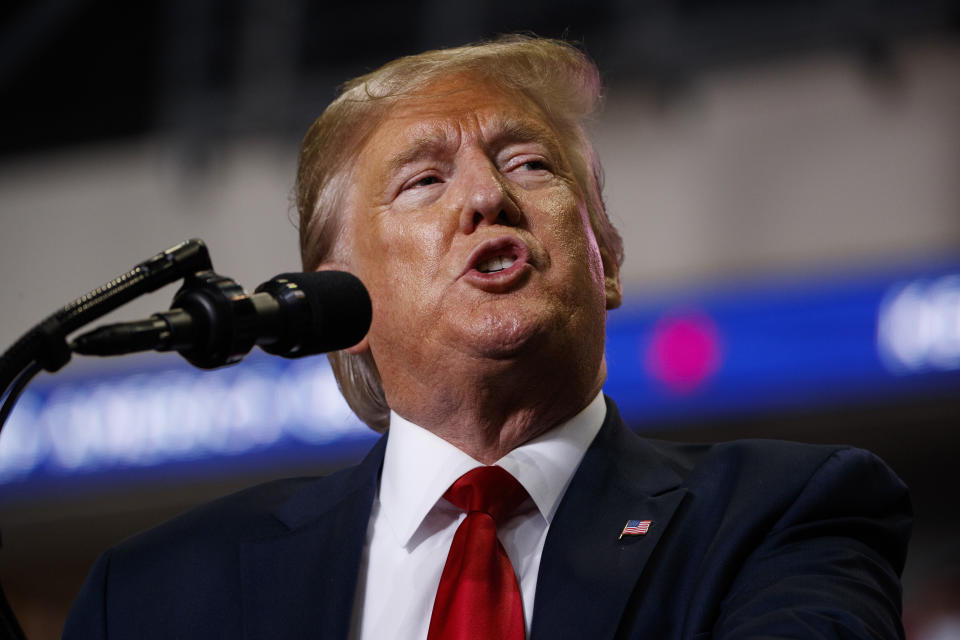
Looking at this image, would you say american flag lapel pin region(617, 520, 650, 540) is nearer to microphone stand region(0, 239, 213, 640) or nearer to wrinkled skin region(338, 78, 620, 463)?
wrinkled skin region(338, 78, 620, 463)

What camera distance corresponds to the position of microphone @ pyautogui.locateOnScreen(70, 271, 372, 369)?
0.97m

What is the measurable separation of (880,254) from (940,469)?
2.50 ft

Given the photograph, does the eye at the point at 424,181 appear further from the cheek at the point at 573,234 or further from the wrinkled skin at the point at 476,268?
the cheek at the point at 573,234

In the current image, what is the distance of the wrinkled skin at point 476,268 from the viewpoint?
4.88ft

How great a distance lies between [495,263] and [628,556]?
411 mm

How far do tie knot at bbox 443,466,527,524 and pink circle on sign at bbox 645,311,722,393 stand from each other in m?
2.63

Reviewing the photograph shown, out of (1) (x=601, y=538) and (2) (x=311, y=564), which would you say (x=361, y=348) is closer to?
(2) (x=311, y=564)

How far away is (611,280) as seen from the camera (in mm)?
1801

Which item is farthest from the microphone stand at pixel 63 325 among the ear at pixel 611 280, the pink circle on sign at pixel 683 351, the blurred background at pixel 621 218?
the pink circle on sign at pixel 683 351

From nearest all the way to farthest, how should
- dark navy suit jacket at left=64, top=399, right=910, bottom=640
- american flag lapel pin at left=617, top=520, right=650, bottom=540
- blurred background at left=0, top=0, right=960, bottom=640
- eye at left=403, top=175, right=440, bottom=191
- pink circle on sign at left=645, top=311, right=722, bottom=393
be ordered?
dark navy suit jacket at left=64, top=399, right=910, bottom=640 < american flag lapel pin at left=617, top=520, right=650, bottom=540 < eye at left=403, top=175, right=440, bottom=191 < blurred background at left=0, top=0, right=960, bottom=640 < pink circle on sign at left=645, top=311, right=722, bottom=393

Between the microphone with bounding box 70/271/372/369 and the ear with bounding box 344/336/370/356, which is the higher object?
the microphone with bounding box 70/271/372/369

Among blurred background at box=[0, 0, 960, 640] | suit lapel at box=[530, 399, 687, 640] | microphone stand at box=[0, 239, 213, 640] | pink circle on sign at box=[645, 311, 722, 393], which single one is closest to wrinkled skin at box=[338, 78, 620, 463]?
suit lapel at box=[530, 399, 687, 640]

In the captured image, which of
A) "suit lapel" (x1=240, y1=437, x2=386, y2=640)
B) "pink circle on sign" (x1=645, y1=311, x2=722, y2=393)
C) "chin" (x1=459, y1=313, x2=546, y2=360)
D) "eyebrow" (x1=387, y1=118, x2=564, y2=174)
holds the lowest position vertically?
"pink circle on sign" (x1=645, y1=311, x2=722, y2=393)

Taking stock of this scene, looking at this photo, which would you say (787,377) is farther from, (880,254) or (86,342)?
(86,342)
